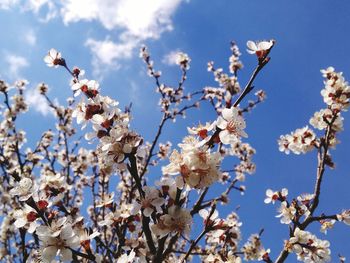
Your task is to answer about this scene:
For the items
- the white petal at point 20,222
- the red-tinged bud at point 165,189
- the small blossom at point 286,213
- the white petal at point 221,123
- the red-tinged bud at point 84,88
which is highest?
the small blossom at point 286,213

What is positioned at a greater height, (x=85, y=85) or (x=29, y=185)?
(x=85, y=85)

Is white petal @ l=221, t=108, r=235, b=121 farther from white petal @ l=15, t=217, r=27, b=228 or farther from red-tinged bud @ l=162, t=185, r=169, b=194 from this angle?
white petal @ l=15, t=217, r=27, b=228

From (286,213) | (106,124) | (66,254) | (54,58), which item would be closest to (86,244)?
(66,254)

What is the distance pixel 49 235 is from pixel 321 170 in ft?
9.99

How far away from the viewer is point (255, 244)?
5.93 metres

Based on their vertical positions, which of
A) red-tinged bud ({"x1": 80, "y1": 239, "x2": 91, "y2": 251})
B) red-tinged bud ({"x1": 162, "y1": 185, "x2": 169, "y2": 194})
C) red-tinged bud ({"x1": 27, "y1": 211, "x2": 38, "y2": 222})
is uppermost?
red-tinged bud ({"x1": 162, "y1": 185, "x2": 169, "y2": 194})

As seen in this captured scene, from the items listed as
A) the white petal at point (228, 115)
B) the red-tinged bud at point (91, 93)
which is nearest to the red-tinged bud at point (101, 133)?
the red-tinged bud at point (91, 93)

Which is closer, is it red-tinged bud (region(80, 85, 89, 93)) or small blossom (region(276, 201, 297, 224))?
red-tinged bud (region(80, 85, 89, 93))

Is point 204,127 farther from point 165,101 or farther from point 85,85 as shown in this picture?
point 165,101

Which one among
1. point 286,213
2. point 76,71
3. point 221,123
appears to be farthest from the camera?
point 286,213

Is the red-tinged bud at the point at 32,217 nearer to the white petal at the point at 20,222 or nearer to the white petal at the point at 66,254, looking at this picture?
the white petal at the point at 20,222

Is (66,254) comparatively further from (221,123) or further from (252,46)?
(252,46)

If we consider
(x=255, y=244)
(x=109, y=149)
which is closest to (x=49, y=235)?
(x=109, y=149)

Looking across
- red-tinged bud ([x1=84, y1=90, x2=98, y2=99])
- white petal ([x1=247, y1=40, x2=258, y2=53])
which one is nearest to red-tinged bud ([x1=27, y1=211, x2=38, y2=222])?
red-tinged bud ([x1=84, y1=90, x2=98, y2=99])
